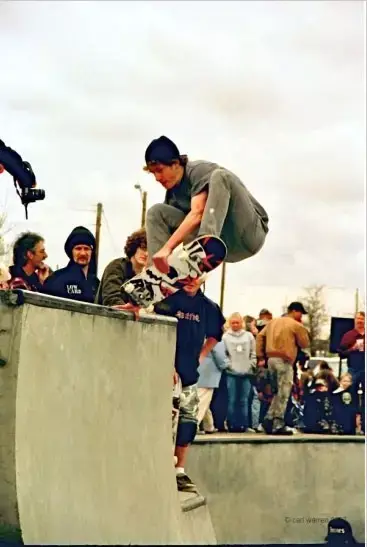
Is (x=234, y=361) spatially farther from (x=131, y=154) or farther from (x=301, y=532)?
(x=131, y=154)

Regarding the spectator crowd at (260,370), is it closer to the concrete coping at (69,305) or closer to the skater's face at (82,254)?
the skater's face at (82,254)

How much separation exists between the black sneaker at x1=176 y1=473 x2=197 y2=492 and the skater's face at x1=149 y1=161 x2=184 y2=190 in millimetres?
1305

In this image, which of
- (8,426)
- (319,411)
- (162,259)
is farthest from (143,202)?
(319,411)

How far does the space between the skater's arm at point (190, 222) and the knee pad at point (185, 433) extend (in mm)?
811

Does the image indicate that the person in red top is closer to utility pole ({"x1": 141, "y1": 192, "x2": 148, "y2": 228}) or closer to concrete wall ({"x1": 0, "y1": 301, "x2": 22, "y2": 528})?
utility pole ({"x1": 141, "y1": 192, "x2": 148, "y2": 228})

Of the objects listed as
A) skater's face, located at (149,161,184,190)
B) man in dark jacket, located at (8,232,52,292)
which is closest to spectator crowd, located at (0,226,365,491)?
man in dark jacket, located at (8,232,52,292)

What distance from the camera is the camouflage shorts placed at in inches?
160

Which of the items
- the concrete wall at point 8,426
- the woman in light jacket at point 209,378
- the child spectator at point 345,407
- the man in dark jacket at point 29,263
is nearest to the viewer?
the concrete wall at point 8,426

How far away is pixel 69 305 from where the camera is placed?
328 centimetres

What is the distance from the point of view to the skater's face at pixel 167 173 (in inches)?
158

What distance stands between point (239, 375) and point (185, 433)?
0.52m

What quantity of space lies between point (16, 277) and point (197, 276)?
78cm

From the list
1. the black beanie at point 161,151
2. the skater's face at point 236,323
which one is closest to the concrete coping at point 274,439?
the skater's face at point 236,323

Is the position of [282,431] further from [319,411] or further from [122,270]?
[122,270]
